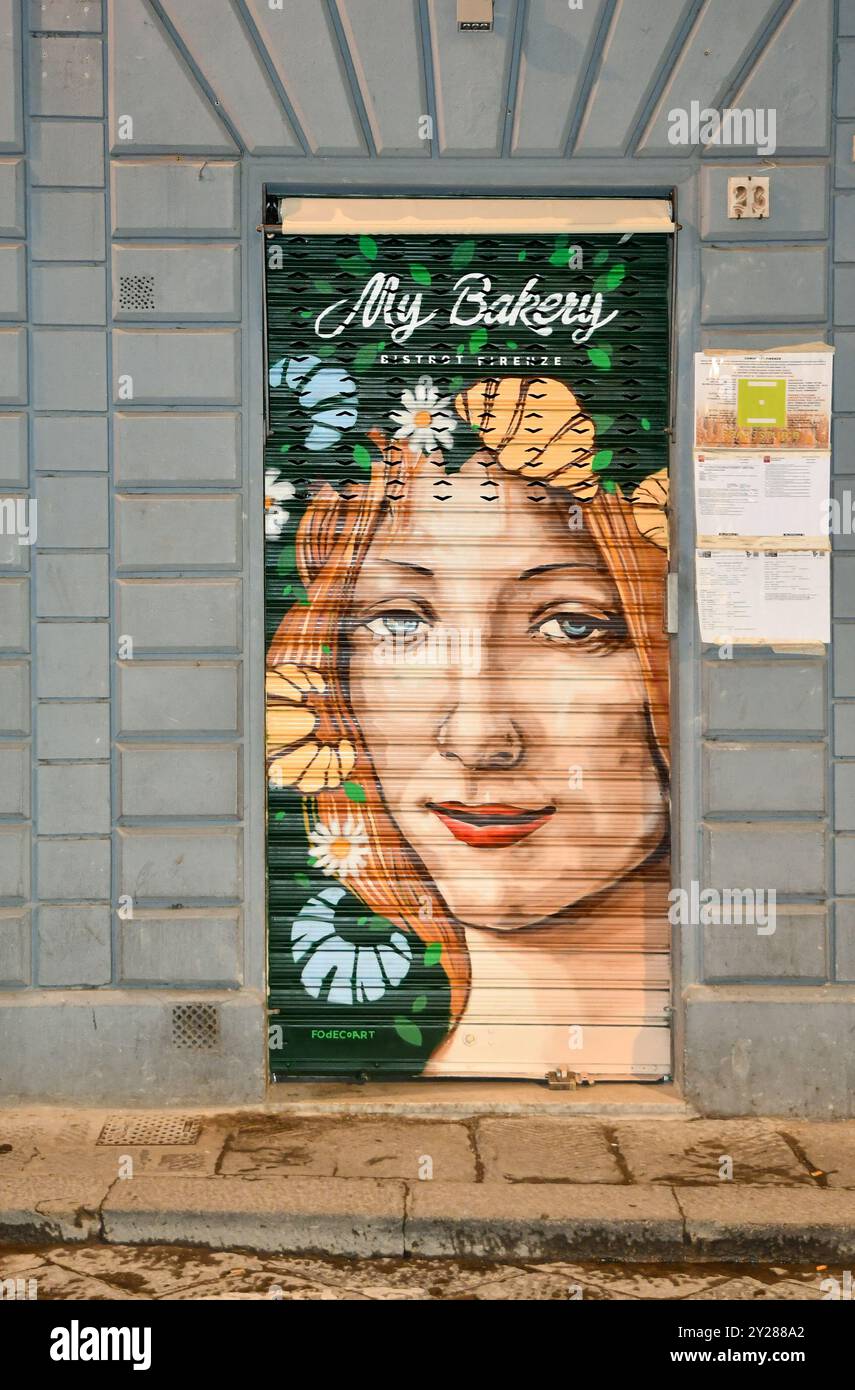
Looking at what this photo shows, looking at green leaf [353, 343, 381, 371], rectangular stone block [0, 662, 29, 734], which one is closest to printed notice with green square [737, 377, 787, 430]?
green leaf [353, 343, 381, 371]

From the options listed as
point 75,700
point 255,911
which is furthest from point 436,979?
point 75,700

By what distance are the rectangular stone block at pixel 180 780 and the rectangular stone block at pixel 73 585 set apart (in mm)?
715

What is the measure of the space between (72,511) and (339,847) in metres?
2.08

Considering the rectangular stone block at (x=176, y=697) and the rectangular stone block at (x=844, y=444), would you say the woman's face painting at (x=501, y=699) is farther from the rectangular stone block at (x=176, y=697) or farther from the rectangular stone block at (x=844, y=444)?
the rectangular stone block at (x=844, y=444)

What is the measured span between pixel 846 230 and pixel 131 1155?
535 centimetres

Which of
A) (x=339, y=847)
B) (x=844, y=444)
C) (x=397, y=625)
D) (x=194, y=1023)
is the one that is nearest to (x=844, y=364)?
(x=844, y=444)

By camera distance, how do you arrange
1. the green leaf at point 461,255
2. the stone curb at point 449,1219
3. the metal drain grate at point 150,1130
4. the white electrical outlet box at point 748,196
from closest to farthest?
the stone curb at point 449,1219 → the metal drain grate at point 150,1130 → the white electrical outlet box at point 748,196 → the green leaf at point 461,255

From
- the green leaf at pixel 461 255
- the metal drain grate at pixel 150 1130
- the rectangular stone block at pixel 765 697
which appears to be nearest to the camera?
the metal drain grate at pixel 150 1130

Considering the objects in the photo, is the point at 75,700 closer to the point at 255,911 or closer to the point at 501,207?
the point at 255,911

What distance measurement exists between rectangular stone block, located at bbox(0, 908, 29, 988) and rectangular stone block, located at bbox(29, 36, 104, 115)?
151 inches

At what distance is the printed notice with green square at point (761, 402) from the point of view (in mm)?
6090

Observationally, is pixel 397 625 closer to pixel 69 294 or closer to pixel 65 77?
pixel 69 294

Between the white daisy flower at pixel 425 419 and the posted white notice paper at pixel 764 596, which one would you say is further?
the white daisy flower at pixel 425 419

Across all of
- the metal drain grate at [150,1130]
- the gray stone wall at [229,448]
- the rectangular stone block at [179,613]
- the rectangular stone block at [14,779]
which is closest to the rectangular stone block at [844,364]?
the gray stone wall at [229,448]
